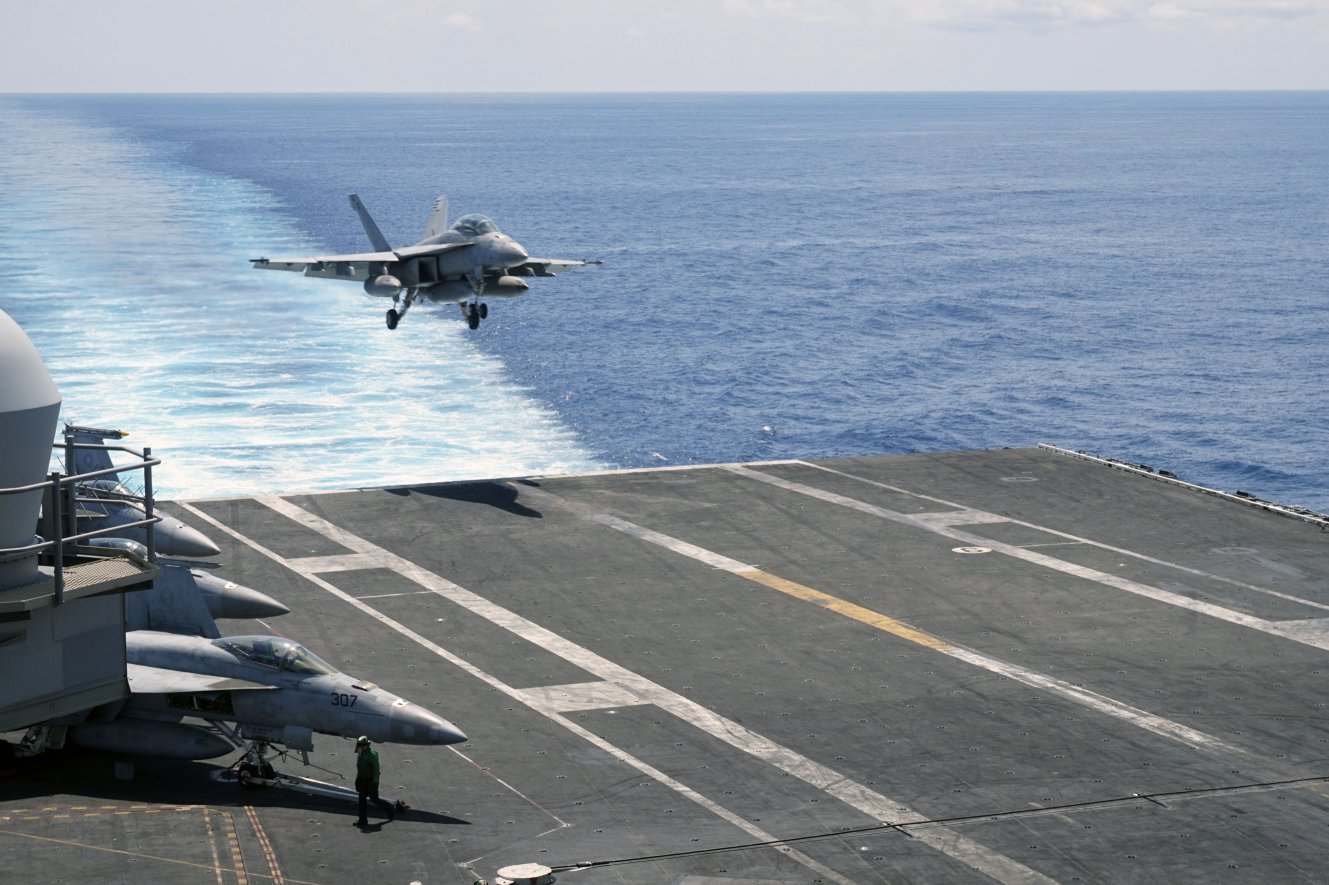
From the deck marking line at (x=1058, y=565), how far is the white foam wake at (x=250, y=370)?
57.1ft

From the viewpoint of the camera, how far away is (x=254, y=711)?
28.6 metres

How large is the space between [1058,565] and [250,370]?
1909 inches

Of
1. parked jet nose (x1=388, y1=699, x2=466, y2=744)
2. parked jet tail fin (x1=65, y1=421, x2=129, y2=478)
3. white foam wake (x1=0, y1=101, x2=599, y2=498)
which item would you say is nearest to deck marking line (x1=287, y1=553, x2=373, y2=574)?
parked jet tail fin (x1=65, y1=421, x2=129, y2=478)

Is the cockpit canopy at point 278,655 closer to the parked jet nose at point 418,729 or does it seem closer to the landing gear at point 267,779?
the landing gear at point 267,779

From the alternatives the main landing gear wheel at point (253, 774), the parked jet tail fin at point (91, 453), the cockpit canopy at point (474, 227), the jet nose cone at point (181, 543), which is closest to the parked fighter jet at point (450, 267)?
the cockpit canopy at point (474, 227)

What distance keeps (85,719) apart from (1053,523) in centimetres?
2971

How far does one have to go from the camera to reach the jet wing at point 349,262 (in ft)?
180

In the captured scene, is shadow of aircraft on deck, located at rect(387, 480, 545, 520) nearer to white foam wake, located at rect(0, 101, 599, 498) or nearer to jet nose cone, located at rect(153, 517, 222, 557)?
white foam wake, located at rect(0, 101, 599, 498)

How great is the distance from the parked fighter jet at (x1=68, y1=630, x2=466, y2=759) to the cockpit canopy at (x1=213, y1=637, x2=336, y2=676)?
0.02 meters

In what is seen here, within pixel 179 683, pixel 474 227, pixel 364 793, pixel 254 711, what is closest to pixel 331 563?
pixel 179 683

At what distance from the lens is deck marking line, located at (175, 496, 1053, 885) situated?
26266 millimetres

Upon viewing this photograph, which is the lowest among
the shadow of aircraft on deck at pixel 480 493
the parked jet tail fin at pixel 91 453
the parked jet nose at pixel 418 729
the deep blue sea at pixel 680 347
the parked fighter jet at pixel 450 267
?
the deep blue sea at pixel 680 347

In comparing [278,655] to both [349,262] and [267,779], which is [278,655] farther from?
[349,262]

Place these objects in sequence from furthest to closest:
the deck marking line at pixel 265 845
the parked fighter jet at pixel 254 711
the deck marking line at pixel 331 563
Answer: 1. the deck marking line at pixel 331 563
2. the parked fighter jet at pixel 254 711
3. the deck marking line at pixel 265 845
